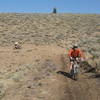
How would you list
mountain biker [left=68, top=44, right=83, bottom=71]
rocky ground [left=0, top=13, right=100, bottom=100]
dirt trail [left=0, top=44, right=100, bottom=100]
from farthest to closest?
mountain biker [left=68, top=44, right=83, bottom=71], rocky ground [left=0, top=13, right=100, bottom=100], dirt trail [left=0, top=44, right=100, bottom=100]

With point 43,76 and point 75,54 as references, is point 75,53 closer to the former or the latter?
point 75,54

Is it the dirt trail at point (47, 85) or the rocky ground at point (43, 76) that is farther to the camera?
the rocky ground at point (43, 76)

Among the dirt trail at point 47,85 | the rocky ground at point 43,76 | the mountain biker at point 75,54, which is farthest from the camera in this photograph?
the mountain biker at point 75,54

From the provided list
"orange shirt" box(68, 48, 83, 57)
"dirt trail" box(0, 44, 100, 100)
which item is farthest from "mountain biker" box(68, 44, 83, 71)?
"dirt trail" box(0, 44, 100, 100)

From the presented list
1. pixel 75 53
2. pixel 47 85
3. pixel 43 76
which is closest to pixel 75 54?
pixel 75 53

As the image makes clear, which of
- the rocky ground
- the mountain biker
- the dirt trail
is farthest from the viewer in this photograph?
the mountain biker

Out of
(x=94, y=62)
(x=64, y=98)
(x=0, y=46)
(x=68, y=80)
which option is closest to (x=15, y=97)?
(x=64, y=98)

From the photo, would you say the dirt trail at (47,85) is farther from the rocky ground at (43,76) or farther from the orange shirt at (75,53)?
the orange shirt at (75,53)

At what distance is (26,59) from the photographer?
70.9 ft

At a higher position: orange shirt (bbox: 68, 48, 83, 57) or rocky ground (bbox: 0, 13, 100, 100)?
orange shirt (bbox: 68, 48, 83, 57)

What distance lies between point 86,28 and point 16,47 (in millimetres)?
19391

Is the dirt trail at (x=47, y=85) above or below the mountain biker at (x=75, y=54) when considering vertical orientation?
below

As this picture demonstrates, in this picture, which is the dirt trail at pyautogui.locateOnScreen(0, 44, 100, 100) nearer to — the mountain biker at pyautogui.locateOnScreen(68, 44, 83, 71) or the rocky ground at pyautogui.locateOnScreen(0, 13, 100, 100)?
the rocky ground at pyautogui.locateOnScreen(0, 13, 100, 100)

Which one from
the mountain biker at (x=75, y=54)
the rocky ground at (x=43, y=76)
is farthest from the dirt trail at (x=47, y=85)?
the mountain biker at (x=75, y=54)
